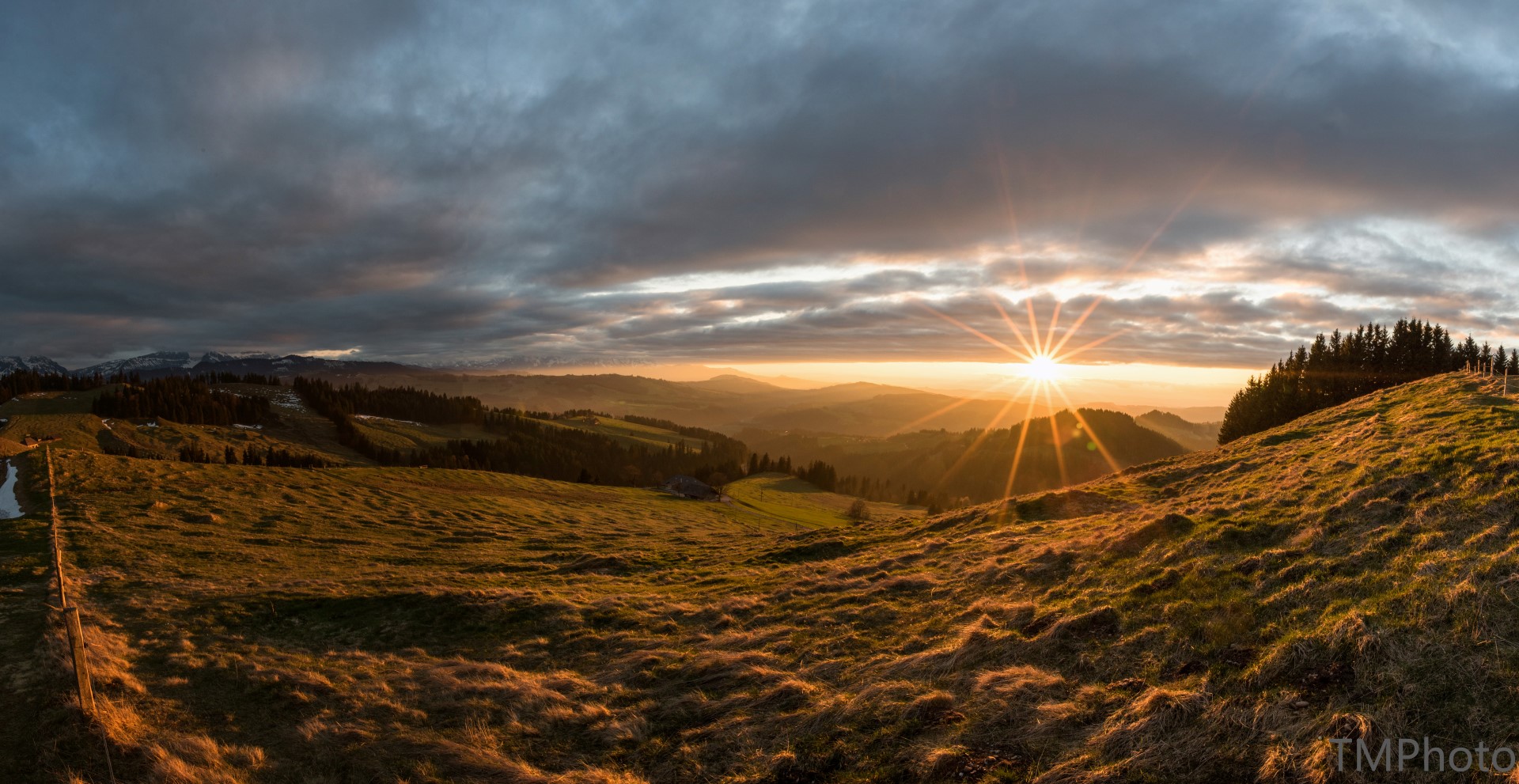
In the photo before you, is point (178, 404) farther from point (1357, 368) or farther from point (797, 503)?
point (1357, 368)

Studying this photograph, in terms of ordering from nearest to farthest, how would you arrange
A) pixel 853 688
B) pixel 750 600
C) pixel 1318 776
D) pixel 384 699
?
pixel 1318 776
pixel 853 688
pixel 384 699
pixel 750 600

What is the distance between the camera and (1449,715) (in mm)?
6914

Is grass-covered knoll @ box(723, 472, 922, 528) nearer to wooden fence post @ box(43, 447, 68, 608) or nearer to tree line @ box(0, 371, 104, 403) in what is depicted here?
wooden fence post @ box(43, 447, 68, 608)

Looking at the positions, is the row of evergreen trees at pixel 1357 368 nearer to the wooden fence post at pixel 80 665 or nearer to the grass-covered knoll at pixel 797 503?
the grass-covered knoll at pixel 797 503

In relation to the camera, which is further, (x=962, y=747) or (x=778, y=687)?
(x=778, y=687)

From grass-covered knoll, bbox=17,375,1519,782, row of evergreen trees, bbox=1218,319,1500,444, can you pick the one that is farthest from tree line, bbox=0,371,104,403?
row of evergreen trees, bbox=1218,319,1500,444

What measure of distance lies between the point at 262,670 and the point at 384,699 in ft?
17.0

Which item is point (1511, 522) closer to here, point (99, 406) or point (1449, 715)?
point (1449, 715)

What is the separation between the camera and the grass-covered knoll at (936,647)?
823cm

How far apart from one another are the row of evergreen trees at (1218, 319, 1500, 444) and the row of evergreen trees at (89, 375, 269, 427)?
747 feet

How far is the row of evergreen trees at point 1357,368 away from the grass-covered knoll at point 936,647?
57.7 meters

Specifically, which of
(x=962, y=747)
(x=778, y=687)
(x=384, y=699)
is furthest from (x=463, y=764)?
(x=962, y=747)

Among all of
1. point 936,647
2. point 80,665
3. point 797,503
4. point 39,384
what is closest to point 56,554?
point 80,665

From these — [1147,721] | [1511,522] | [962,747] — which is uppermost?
[1511,522]
